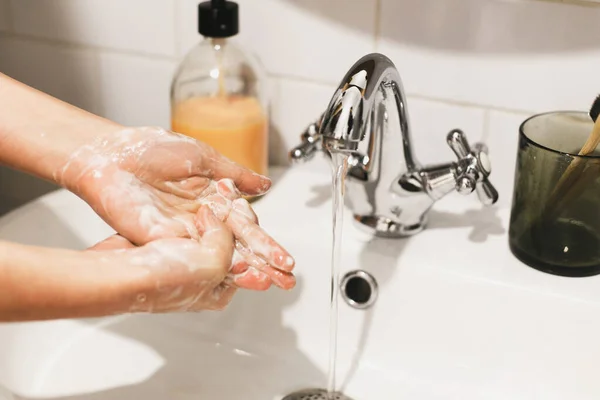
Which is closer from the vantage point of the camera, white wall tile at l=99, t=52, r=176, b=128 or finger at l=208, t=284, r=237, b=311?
finger at l=208, t=284, r=237, b=311

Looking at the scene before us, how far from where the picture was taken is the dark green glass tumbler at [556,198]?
0.59m

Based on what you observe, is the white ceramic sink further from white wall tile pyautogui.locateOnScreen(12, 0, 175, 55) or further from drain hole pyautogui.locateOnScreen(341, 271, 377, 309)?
white wall tile pyautogui.locateOnScreen(12, 0, 175, 55)

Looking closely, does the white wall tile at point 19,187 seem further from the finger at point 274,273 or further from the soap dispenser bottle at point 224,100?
the finger at point 274,273

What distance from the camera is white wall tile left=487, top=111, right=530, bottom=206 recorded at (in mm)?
678

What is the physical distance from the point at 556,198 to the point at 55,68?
58cm

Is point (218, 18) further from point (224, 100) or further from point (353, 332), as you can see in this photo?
point (353, 332)

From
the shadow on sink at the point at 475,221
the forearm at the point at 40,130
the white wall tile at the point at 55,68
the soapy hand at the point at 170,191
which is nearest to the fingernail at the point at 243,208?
→ the soapy hand at the point at 170,191

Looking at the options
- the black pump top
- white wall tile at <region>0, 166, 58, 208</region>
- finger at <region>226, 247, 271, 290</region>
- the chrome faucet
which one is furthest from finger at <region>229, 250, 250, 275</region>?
white wall tile at <region>0, 166, 58, 208</region>

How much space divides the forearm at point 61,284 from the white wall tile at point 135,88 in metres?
0.41

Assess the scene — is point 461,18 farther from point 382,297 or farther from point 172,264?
point 172,264

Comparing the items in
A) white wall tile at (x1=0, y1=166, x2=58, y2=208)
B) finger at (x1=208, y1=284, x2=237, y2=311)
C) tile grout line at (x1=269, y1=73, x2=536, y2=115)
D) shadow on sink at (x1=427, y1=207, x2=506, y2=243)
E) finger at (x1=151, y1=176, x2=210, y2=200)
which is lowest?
white wall tile at (x1=0, y1=166, x2=58, y2=208)

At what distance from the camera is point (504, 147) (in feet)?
2.26

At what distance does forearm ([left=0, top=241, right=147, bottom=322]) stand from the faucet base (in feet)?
0.99

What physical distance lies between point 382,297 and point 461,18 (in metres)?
0.26
